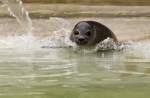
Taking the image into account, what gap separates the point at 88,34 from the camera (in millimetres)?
7508

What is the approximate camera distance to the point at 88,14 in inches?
381

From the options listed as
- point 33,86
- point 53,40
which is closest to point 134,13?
point 53,40

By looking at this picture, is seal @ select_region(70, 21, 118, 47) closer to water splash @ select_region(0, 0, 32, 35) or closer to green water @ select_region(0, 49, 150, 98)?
green water @ select_region(0, 49, 150, 98)

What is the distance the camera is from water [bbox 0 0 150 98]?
4.24m

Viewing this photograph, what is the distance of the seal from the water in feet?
0.55

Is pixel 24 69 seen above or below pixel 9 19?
below

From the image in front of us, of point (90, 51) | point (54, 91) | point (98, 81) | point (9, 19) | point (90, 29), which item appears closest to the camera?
point (54, 91)

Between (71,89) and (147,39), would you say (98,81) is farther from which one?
(147,39)

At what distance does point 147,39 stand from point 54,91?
3926 millimetres

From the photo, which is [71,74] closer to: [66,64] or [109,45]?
[66,64]

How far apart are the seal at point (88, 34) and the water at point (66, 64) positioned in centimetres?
17

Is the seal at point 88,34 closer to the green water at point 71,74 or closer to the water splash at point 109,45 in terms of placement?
the water splash at point 109,45

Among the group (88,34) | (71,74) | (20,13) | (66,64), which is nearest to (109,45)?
(88,34)

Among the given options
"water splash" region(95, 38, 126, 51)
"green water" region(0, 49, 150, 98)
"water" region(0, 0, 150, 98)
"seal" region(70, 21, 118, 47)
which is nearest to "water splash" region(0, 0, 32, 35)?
"water" region(0, 0, 150, 98)
